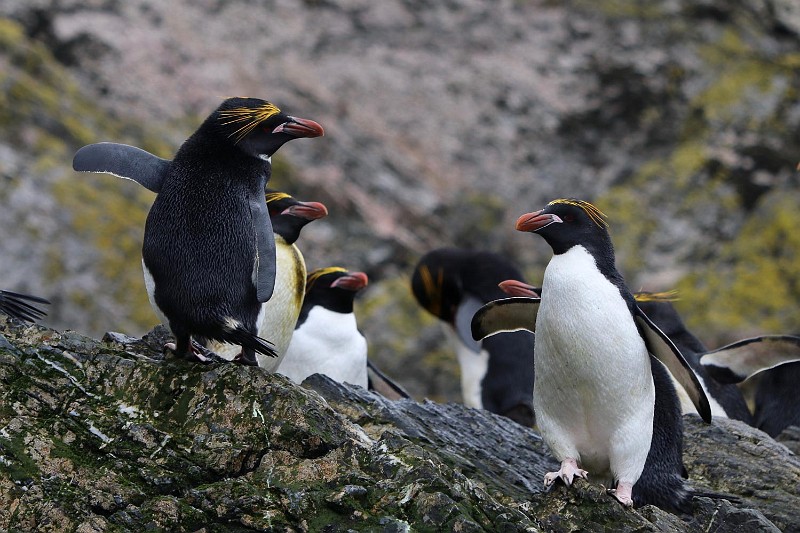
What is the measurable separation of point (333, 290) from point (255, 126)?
2090 mm

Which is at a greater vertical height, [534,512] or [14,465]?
[14,465]

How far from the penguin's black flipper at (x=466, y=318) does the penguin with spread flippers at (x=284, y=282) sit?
9.97ft

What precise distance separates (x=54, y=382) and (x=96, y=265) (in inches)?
221

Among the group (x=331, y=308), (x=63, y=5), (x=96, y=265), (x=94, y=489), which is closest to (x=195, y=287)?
(x=94, y=489)

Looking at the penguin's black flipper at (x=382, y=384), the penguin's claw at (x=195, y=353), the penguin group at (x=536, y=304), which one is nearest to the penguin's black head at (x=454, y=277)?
the penguin's black flipper at (x=382, y=384)

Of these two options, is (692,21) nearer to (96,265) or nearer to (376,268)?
(376,268)

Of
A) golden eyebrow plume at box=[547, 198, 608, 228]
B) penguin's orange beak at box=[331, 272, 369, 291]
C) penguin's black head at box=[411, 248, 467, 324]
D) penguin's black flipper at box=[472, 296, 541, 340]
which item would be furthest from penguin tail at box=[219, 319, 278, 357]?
penguin's black head at box=[411, 248, 467, 324]

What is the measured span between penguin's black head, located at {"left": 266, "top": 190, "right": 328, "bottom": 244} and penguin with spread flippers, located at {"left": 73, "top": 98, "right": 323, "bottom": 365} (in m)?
0.90

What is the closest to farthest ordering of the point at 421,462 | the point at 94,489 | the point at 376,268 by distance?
the point at 94,489 → the point at 421,462 → the point at 376,268

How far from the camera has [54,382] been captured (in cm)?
374

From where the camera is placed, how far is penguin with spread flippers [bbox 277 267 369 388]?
588cm

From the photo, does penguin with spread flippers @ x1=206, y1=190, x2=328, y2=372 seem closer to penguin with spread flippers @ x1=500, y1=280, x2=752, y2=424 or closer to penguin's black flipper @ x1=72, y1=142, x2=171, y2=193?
penguin's black flipper @ x1=72, y1=142, x2=171, y2=193

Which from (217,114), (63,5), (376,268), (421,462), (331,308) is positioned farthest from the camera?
(63,5)

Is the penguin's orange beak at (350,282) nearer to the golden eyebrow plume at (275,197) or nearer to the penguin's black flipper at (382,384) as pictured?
the penguin's black flipper at (382,384)
